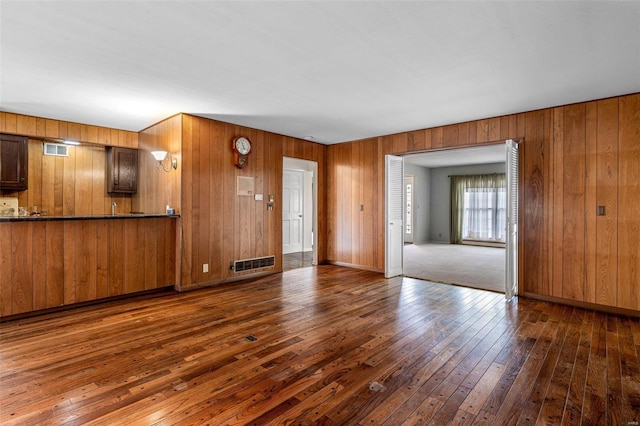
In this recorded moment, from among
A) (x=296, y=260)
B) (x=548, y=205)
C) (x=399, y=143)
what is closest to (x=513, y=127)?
(x=548, y=205)

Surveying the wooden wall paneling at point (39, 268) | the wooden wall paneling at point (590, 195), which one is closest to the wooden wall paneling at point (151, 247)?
the wooden wall paneling at point (39, 268)

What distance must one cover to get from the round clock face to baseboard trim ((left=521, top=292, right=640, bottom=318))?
15.3ft

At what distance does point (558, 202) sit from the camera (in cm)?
427

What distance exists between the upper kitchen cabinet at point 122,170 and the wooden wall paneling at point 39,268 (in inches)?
89.2

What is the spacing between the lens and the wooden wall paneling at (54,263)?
12.1 ft

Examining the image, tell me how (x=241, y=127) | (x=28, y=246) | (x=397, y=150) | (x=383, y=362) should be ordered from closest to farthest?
(x=383, y=362) < (x=28, y=246) < (x=241, y=127) < (x=397, y=150)

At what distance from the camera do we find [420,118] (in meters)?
4.87

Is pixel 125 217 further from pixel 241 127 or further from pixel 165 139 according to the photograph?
pixel 241 127

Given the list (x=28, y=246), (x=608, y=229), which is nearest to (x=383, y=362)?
(x=608, y=229)

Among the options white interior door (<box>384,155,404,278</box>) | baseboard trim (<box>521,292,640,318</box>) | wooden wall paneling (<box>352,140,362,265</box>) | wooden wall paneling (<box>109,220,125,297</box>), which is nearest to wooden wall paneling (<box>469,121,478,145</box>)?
white interior door (<box>384,155,404,278</box>)

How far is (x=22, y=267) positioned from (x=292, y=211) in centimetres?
579

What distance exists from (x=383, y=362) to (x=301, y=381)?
69cm

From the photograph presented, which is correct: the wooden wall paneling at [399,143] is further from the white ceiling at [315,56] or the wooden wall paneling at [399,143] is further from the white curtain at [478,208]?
the white curtain at [478,208]

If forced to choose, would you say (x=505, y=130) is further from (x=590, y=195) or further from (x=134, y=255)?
(x=134, y=255)
